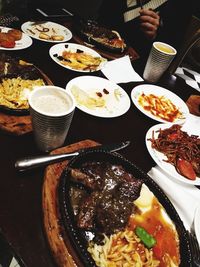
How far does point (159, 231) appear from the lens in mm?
1456

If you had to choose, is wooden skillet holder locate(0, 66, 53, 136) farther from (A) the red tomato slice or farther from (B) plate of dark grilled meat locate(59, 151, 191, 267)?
(A) the red tomato slice

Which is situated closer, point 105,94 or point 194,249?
point 194,249

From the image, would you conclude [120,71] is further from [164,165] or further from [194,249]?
[194,249]

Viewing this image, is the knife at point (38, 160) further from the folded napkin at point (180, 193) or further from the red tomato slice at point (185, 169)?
the red tomato slice at point (185, 169)

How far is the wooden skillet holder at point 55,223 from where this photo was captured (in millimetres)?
1197

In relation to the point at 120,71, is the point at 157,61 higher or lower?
higher

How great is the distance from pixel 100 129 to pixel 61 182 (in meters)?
0.80

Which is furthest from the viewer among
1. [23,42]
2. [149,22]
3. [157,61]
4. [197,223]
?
[149,22]

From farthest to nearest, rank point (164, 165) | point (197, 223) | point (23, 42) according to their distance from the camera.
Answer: point (23, 42) < point (164, 165) < point (197, 223)

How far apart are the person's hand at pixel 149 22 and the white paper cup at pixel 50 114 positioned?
245 centimetres

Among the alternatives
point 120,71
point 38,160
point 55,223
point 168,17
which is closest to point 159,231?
point 55,223

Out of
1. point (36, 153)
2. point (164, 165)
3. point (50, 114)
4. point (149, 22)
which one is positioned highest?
point (149, 22)

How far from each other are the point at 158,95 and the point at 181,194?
1.26 metres

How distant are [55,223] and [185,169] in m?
1.08
